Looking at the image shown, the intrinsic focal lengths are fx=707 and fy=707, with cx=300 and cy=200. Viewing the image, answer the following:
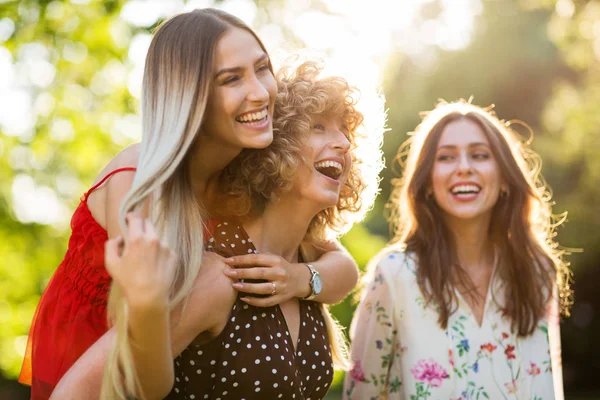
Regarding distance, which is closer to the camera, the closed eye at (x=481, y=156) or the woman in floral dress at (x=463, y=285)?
the woman in floral dress at (x=463, y=285)

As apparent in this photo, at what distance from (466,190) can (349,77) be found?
3.15ft

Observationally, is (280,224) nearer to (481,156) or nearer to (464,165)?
(464,165)

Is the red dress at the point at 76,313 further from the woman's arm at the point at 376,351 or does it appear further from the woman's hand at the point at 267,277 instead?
the woman's arm at the point at 376,351

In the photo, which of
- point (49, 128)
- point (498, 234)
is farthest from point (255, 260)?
point (49, 128)

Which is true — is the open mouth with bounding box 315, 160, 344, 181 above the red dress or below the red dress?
above

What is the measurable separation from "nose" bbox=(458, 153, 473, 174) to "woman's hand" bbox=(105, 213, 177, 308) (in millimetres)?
1929

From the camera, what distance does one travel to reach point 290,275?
2.44 meters

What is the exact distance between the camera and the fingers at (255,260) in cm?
229

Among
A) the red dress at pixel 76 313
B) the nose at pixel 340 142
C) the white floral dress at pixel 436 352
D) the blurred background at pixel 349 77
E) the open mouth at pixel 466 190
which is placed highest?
the blurred background at pixel 349 77

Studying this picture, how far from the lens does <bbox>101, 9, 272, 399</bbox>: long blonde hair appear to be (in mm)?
1904

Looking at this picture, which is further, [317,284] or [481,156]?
[481,156]

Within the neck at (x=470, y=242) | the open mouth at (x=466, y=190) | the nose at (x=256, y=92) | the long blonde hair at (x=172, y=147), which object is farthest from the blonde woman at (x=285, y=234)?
the neck at (x=470, y=242)

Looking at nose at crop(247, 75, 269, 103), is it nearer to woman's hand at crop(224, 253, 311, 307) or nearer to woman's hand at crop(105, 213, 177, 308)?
woman's hand at crop(224, 253, 311, 307)

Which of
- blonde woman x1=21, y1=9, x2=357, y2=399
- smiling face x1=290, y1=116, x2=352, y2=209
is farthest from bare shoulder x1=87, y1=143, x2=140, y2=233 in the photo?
smiling face x1=290, y1=116, x2=352, y2=209
